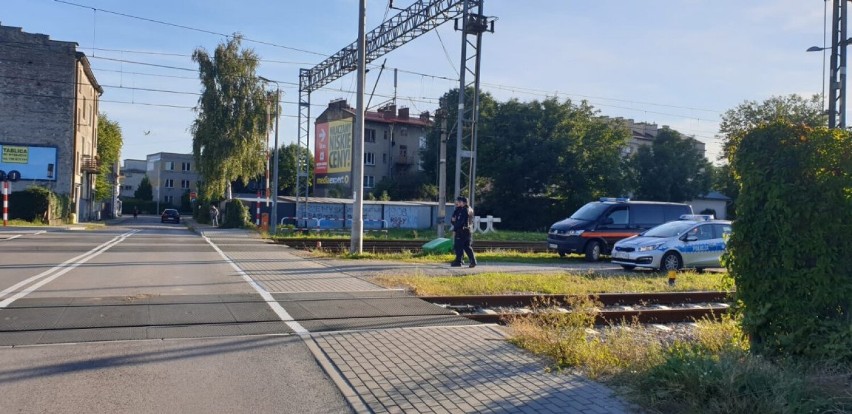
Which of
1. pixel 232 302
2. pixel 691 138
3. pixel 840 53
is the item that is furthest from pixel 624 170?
pixel 232 302

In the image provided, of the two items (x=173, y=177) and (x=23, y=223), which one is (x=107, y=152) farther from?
(x=23, y=223)

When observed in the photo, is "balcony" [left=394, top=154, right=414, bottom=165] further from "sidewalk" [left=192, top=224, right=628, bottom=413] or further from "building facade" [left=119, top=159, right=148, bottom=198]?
"building facade" [left=119, top=159, right=148, bottom=198]

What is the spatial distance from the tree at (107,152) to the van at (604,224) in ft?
217

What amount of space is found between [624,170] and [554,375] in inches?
2240

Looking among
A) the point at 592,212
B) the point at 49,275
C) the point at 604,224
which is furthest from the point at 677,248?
the point at 49,275

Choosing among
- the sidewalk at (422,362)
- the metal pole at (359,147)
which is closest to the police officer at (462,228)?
the metal pole at (359,147)

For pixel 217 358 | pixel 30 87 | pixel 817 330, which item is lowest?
pixel 217 358

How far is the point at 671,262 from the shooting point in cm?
1817

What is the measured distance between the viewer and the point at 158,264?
17.0 meters

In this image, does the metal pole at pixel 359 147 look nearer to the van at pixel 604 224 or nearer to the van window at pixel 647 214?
the van at pixel 604 224

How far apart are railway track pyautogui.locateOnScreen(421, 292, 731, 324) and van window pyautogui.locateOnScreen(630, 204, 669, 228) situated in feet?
34.0

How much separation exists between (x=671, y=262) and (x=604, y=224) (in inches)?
181

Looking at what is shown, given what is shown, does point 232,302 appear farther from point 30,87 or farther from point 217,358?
point 30,87

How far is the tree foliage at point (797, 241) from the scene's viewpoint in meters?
6.13
